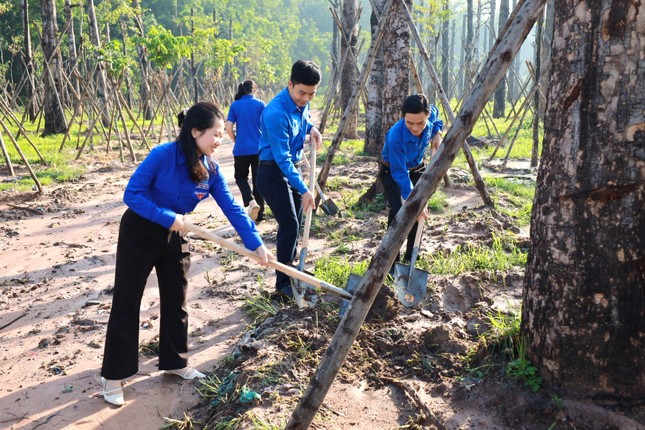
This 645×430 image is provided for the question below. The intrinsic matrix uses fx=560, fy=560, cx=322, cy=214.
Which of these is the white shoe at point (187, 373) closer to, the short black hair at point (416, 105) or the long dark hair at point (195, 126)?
the long dark hair at point (195, 126)

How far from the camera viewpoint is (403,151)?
4.20m

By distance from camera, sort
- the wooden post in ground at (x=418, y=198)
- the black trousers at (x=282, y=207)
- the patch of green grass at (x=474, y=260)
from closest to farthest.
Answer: the wooden post in ground at (x=418, y=198) → the black trousers at (x=282, y=207) → the patch of green grass at (x=474, y=260)

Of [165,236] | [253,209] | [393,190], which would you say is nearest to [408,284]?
[393,190]

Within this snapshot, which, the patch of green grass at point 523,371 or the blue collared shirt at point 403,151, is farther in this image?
the blue collared shirt at point 403,151

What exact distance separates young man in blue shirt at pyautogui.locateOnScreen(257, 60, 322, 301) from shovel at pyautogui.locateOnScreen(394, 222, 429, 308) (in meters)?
0.78

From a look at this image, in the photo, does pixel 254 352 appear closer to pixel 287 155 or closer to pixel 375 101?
pixel 287 155

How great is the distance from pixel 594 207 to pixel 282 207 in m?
2.24

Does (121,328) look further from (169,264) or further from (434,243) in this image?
(434,243)

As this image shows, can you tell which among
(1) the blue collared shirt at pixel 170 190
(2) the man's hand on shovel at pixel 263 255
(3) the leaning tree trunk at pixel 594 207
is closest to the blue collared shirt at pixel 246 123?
(1) the blue collared shirt at pixel 170 190

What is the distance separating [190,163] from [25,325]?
2156 millimetres

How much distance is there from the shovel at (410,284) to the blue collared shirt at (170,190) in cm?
115

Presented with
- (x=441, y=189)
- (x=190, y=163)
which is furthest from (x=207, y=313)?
(x=441, y=189)

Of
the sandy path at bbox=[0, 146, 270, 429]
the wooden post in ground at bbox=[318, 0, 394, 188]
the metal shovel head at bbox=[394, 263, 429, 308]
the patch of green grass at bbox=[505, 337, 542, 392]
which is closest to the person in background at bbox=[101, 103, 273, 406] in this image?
the sandy path at bbox=[0, 146, 270, 429]

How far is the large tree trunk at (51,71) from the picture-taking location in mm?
12414
